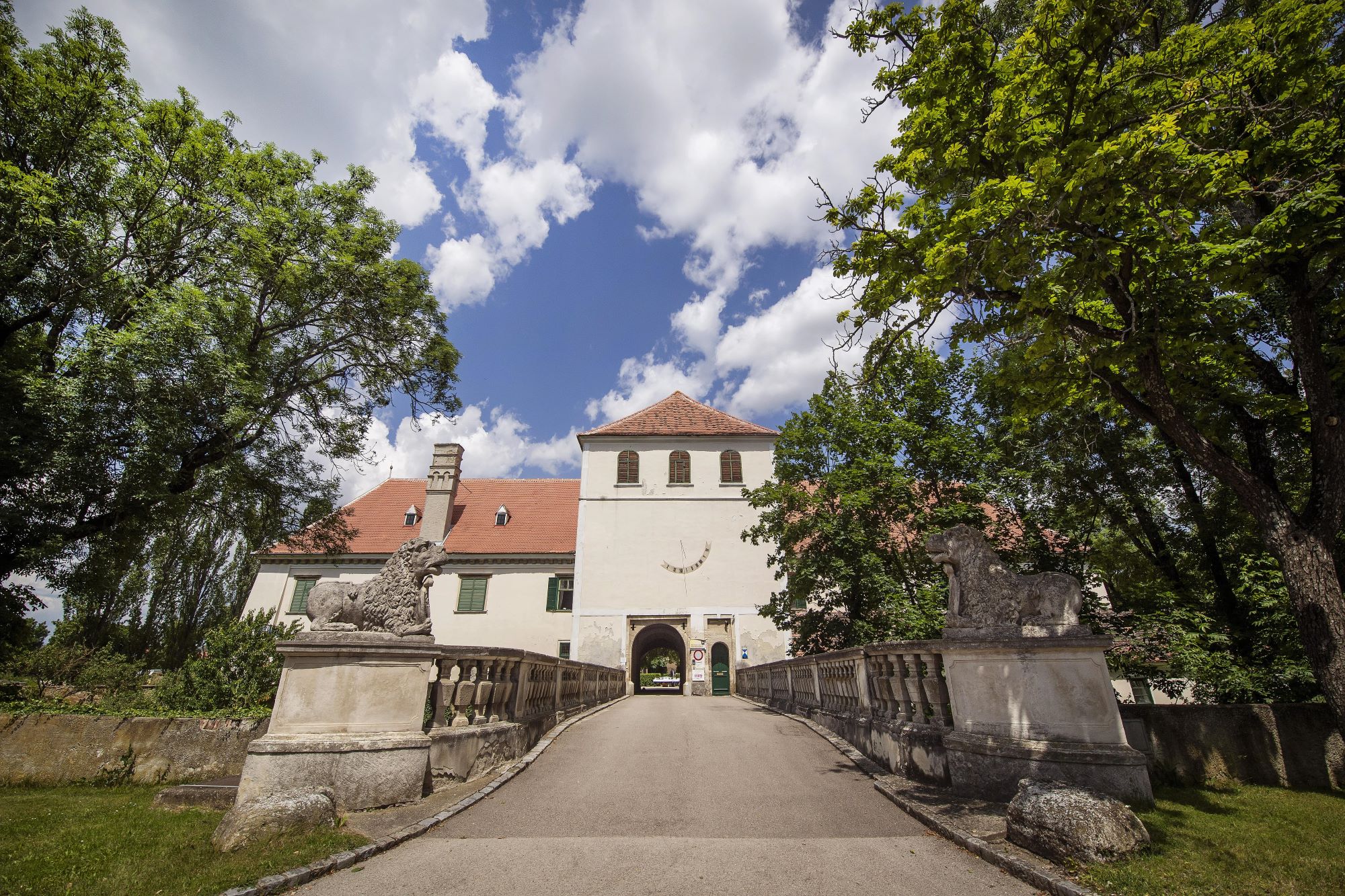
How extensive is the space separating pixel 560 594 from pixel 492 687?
68.7ft

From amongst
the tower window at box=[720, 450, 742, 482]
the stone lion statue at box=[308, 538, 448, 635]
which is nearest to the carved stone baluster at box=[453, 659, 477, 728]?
the stone lion statue at box=[308, 538, 448, 635]

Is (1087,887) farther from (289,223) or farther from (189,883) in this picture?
(289,223)

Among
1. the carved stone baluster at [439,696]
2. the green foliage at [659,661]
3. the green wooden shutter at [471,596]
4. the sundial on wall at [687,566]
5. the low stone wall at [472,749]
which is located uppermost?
the sundial on wall at [687,566]

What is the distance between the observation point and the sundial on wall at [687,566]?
26.2m

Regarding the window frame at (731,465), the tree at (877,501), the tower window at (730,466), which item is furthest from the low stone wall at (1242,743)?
the tower window at (730,466)

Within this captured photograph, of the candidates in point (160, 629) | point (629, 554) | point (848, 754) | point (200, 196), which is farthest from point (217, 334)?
point (629, 554)

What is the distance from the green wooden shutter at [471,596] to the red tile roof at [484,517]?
131 centimetres

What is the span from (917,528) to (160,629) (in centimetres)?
2170

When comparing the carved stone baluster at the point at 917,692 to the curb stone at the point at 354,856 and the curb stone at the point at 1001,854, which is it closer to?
the curb stone at the point at 1001,854

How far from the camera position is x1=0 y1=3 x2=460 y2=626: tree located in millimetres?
10469

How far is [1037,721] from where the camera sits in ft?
17.1

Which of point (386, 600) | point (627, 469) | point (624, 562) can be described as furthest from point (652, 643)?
point (386, 600)

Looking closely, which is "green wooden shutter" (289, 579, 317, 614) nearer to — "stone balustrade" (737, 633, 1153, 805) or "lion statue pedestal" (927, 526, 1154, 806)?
"stone balustrade" (737, 633, 1153, 805)

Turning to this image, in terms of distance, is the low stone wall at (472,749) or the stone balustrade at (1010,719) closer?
the stone balustrade at (1010,719)
